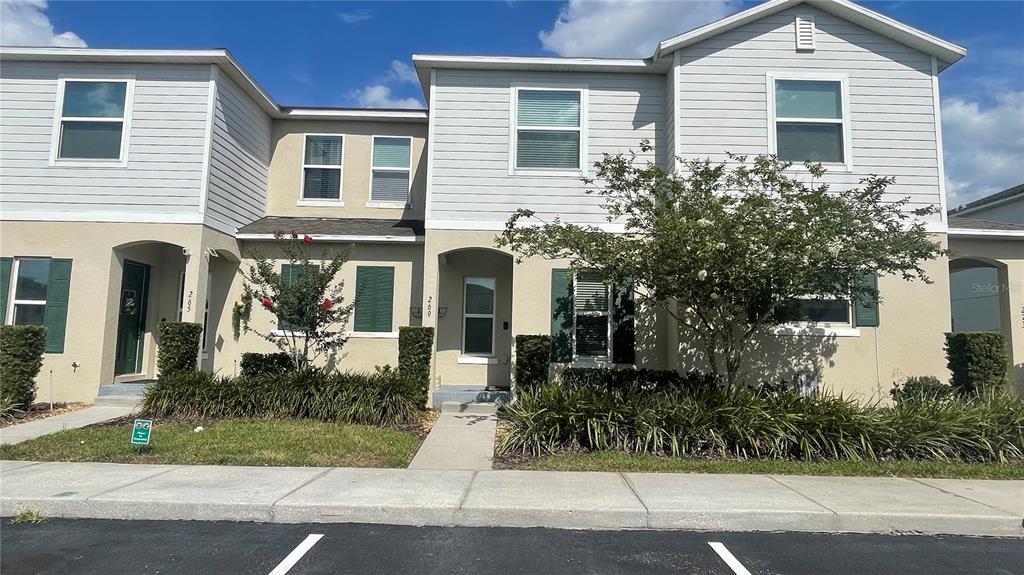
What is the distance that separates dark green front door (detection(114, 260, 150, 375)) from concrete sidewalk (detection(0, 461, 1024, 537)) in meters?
5.50

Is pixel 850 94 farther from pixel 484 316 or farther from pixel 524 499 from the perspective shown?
pixel 524 499

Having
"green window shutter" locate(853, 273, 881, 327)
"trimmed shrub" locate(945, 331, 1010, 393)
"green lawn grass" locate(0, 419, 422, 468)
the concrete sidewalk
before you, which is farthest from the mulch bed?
"trimmed shrub" locate(945, 331, 1010, 393)

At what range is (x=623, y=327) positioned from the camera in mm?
10805

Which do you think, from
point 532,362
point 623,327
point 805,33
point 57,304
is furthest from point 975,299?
point 57,304

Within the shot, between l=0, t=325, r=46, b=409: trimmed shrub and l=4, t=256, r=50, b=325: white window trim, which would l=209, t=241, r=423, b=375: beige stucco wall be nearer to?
l=0, t=325, r=46, b=409: trimmed shrub

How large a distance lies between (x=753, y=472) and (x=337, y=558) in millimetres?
4752

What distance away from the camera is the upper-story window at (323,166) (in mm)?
13555

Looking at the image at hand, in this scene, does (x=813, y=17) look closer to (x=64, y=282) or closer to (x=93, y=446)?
(x=93, y=446)

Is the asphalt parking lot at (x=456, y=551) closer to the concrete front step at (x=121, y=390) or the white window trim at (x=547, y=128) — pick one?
the concrete front step at (x=121, y=390)

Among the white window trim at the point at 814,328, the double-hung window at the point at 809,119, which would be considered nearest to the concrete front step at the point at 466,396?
the white window trim at the point at 814,328

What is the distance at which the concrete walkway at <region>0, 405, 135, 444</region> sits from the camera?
7.94 metres

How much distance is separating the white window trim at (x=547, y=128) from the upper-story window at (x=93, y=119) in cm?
735

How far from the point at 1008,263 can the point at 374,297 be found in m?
12.6

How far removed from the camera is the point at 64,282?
417 inches
